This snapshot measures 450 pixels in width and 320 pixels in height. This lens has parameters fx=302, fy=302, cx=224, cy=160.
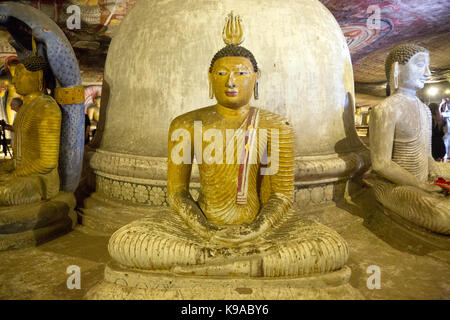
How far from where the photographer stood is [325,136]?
3.49 metres

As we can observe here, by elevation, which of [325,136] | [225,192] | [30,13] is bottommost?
[225,192]

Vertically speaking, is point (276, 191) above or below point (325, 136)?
below

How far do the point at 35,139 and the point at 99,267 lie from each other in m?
1.53

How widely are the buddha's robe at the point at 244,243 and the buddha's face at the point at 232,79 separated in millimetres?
199

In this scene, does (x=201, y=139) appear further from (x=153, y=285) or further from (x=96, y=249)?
(x=96, y=249)

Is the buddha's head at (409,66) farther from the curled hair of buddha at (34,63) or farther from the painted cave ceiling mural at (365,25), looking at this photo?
the painted cave ceiling mural at (365,25)

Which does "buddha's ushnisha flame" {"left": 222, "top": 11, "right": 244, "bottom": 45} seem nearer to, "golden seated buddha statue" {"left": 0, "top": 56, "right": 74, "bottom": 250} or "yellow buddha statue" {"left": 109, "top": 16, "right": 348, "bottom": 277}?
"yellow buddha statue" {"left": 109, "top": 16, "right": 348, "bottom": 277}

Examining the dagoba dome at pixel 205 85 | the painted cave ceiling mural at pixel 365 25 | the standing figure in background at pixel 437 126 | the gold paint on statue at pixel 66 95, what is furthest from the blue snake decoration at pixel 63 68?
the standing figure in background at pixel 437 126

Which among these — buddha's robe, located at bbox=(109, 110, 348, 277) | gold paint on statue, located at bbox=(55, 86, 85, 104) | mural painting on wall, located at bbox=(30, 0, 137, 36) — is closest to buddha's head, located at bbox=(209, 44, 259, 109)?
buddha's robe, located at bbox=(109, 110, 348, 277)

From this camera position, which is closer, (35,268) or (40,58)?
(35,268)

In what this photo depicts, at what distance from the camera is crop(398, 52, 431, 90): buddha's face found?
303cm

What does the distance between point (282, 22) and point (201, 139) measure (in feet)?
6.23

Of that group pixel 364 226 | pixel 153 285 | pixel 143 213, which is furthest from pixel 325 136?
pixel 153 285
